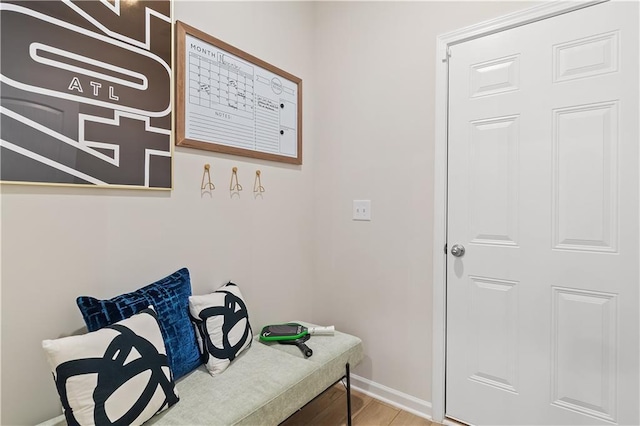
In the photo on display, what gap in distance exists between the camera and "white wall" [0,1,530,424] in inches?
47.9

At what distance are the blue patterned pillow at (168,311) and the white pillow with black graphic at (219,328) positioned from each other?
0.04 metres

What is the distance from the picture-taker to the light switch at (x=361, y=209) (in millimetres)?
2141

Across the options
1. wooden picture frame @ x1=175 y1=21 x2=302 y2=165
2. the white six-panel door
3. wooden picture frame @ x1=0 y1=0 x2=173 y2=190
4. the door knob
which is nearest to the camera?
wooden picture frame @ x1=0 y1=0 x2=173 y2=190

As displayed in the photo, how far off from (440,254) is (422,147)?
0.61 m

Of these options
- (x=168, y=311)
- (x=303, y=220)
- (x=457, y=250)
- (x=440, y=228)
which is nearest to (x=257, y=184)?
(x=303, y=220)

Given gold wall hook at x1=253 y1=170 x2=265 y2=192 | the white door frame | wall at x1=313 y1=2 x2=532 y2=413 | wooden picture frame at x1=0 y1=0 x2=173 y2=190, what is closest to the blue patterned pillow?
wooden picture frame at x1=0 y1=0 x2=173 y2=190

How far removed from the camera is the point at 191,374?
144 centimetres

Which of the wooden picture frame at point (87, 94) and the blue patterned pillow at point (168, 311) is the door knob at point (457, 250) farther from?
the wooden picture frame at point (87, 94)

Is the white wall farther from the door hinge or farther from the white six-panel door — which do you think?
the white six-panel door

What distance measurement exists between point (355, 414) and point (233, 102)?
1912 mm

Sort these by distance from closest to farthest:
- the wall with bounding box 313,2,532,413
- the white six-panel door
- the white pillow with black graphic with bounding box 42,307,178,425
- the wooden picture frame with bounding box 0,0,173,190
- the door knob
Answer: the white pillow with black graphic with bounding box 42,307,178,425, the wooden picture frame with bounding box 0,0,173,190, the white six-panel door, the door knob, the wall with bounding box 313,2,532,413

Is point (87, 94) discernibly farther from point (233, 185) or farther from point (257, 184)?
point (257, 184)

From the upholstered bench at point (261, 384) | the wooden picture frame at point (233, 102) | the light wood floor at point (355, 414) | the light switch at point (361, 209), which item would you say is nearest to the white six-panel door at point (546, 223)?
the light wood floor at point (355, 414)

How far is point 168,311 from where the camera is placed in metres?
1.39
